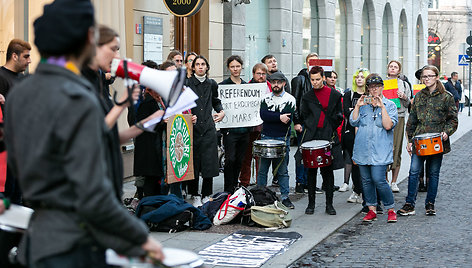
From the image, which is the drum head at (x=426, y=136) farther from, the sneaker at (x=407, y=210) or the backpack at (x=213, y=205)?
the backpack at (x=213, y=205)

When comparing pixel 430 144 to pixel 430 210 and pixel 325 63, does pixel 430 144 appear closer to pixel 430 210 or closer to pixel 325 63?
pixel 430 210

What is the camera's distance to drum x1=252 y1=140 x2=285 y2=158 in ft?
32.8

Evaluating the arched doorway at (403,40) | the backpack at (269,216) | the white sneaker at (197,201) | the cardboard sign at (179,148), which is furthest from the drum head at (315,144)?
the arched doorway at (403,40)

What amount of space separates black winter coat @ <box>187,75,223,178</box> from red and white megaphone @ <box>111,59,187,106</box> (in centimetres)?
583

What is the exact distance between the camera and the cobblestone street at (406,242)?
735 centimetres

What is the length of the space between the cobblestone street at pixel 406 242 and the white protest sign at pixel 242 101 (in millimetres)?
2100

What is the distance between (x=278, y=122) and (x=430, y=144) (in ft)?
6.54

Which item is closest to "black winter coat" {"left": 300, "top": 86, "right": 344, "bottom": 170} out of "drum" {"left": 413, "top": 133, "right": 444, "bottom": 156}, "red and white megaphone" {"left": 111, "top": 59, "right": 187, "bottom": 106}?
"drum" {"left": 413, "top": 133, "right": 444, "bottom": 156}

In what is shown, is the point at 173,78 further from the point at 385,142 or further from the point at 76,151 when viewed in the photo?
the point at 385,142

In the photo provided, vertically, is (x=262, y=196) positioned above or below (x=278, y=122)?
below

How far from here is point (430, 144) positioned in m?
9.72

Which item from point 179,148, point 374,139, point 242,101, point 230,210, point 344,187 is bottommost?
point 344,187

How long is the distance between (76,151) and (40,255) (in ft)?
1.49

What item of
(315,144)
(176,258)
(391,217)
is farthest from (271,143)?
(176,258)
